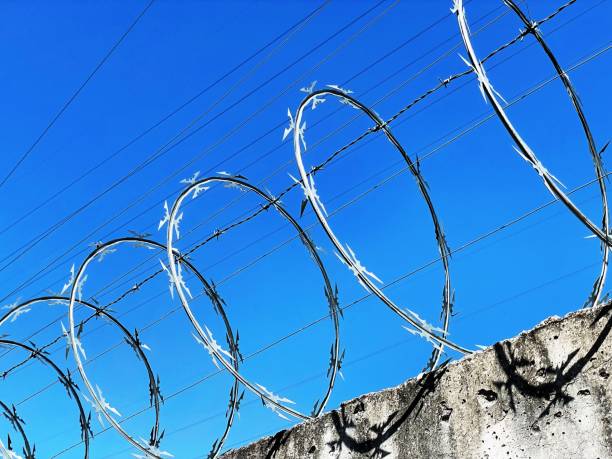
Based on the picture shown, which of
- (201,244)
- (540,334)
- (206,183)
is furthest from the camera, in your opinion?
(201,244)

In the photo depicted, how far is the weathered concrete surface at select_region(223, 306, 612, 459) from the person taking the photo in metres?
3.71

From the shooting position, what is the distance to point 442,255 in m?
4.83

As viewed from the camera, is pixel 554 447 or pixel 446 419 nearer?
pixel 554 447

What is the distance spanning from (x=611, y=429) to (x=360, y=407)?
5.25ft

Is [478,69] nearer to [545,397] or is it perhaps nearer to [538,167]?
[538,167]

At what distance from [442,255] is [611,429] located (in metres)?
1.56

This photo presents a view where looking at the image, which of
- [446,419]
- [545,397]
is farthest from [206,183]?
[545,397]

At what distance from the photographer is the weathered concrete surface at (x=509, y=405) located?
3.71 m

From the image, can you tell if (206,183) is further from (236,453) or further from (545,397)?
(545,397)

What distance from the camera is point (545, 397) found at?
151 inches

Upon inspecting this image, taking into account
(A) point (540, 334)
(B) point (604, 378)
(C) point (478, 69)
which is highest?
(C) point (478, 69)

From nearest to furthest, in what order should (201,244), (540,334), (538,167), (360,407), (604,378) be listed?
1. (538,167)
2. (604,378)
3. (540,334)
4. (360,407)
5. (201,244)

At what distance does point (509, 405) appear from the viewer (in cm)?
399

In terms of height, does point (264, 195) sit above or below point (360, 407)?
above
